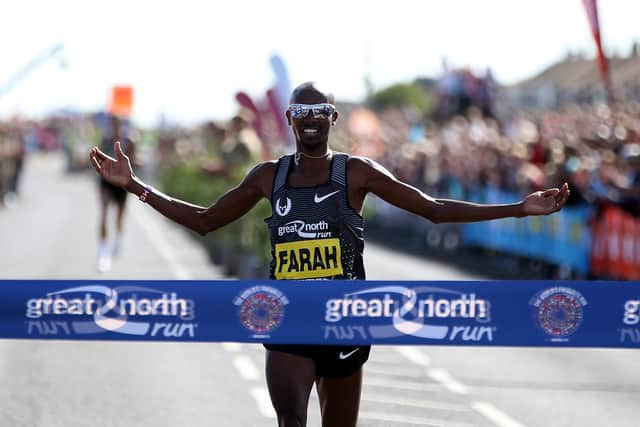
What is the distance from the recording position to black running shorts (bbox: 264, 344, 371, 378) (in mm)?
6141

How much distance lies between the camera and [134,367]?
1190 centimetres

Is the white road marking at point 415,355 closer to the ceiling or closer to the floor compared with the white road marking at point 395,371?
closer to the ceiling

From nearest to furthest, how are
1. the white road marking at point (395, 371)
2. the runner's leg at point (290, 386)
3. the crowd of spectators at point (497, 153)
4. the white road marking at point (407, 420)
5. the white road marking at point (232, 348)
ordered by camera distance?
the runner's leg at point (290, 386) < the white road marking at point (407, 420) < the white road marking at point (395, 371) < the white road marking at point (232, 348) < the crowd of spectators at point (497, 153)

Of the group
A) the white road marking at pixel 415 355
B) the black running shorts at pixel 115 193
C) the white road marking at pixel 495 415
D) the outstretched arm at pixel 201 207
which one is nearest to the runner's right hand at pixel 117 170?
the outstretched arm at pixel 201 207

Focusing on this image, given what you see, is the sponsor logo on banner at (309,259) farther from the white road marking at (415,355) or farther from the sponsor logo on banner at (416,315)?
the white road marking at (415,355)

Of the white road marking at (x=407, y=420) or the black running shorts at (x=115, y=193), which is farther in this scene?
the black running shorts at (x=115, y=193)

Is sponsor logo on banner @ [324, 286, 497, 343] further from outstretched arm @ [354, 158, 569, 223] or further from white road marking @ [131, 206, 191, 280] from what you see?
white road marking @ [131, 206, 191, 280]

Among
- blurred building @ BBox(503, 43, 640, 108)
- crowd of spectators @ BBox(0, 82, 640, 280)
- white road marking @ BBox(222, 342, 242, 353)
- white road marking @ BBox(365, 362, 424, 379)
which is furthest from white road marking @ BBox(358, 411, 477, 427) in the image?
blurred building @ BBox(503, 43, 640, 108)

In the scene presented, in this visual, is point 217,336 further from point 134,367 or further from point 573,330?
point 134,367

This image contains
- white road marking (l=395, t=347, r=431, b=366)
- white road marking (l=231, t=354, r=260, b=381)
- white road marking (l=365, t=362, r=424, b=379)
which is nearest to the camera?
white road marking (l=231, t=354, r=260, b=381)

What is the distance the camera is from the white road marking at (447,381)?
10812mm

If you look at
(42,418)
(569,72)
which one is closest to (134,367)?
(42,418)

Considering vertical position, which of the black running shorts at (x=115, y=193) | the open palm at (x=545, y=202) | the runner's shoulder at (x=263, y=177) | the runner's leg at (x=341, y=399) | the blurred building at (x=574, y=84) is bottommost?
the runner's leg at (x=341, y=399)

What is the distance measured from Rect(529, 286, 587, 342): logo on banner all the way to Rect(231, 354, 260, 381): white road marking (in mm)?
5313
